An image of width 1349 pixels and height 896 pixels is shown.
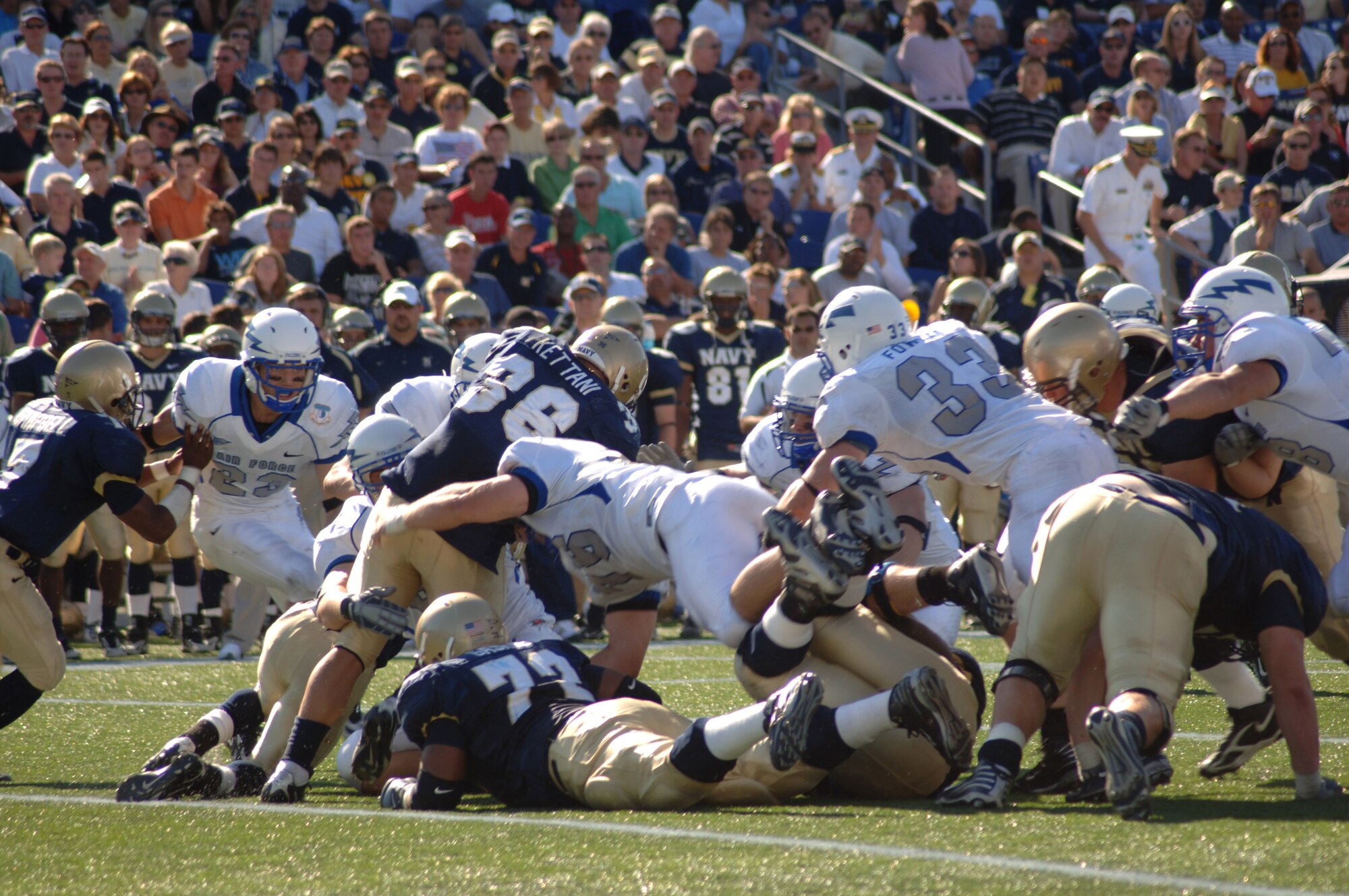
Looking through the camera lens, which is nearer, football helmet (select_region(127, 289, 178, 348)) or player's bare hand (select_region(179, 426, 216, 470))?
player's bare hand (select_region(179, 426, 216, 470))

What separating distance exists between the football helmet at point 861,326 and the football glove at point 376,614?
1.95 meters

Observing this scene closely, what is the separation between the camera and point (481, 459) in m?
5.08

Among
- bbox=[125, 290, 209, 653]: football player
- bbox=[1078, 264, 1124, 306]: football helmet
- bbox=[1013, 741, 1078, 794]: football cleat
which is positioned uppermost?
bbox=[1078, 264, 1124, 306]: football helmet

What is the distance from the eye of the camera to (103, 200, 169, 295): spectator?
35.3 feet

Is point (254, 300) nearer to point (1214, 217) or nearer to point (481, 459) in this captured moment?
point (481, 459)

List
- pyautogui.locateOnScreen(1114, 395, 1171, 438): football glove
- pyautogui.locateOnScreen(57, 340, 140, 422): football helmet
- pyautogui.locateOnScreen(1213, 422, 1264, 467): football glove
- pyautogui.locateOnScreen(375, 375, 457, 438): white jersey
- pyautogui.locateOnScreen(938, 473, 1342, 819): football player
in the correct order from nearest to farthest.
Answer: pyautogui.locateOnScreen(938, 473, 1342, 819): football player → pyautogui.locateOnScreen(1114, 395, 1171, 438): football glove → pyautogui.locateOnScreen(1213, 422, 1264, 467): football glove → pyautogui.locateOnScreen(57, 340, 140, 422): football helmet → pyautogui.locateOnScreen(375, 375, 457, 438): white jersey

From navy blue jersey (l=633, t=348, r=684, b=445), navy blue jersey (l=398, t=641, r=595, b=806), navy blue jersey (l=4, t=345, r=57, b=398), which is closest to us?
navy blue jersey (l=398, t=641, r=595, b=806)

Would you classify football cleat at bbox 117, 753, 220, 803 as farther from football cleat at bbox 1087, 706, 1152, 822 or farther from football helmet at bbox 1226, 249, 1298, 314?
football helmet at bbox 1226, 249, 1298, 314

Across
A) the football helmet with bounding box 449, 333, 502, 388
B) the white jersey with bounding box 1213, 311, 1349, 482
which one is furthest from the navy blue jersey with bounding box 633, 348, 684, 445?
the white jersey with bounding box 1213, 311, 1349, 482

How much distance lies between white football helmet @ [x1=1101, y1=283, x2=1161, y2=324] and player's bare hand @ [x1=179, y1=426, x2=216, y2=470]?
4.39 metres

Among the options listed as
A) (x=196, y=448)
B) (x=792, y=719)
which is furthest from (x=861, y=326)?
(x=196, y=448)

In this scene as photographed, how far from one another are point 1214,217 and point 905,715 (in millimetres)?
8813

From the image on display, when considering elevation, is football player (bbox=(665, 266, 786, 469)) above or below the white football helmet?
below

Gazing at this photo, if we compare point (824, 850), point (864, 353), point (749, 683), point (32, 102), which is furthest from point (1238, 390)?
point (32, 102)
